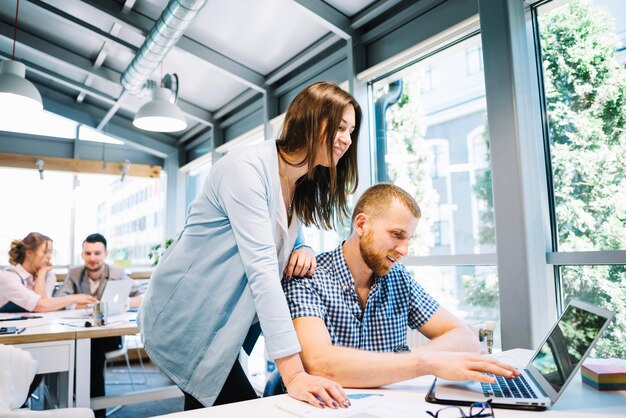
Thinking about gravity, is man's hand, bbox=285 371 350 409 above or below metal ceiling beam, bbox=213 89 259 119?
below

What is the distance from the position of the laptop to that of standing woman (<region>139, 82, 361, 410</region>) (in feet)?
0.95

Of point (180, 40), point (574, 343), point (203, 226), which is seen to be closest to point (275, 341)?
point (203, 226)

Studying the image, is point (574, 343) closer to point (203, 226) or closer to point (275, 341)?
point (275, 341)

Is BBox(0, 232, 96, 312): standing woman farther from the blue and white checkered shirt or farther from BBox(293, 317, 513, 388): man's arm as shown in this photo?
BBox(293, 317, 513, 388): man's arm

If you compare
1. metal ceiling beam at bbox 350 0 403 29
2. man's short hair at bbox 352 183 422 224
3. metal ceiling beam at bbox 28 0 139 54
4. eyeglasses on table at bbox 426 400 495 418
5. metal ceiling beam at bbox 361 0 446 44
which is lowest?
eyeglasses on table at bbox 426 400 495 418

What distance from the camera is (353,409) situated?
0.97 m

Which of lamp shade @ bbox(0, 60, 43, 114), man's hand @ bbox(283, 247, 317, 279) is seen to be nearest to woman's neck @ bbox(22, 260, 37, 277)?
lamp shade @ bbox(0, 60, 43, 114)

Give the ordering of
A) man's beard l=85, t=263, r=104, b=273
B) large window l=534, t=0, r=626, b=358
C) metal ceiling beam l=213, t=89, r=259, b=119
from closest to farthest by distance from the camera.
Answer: large window l=534, t=0, r=626, b=358 < man's beard l=85, t=263, r=104, b=273 < metal ceiling beam l=213, t=89, r=259, b=119

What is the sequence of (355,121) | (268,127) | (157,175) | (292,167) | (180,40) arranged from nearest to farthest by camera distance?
1. (292,167)
2. (355,121)
3. (180,40)
4. (268,127)
5. (157,175)

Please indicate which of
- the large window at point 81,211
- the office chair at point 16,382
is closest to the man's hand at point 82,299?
the office chair at point 16,382

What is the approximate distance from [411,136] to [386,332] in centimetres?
242

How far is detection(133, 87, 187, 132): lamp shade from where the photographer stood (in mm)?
3559

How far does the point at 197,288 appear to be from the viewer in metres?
1.22

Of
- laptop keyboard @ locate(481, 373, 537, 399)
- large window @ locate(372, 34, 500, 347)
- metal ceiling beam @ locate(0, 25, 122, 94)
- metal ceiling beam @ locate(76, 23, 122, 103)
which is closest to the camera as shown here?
laptop keyboard @ locate(481, 373, 537, 399)
